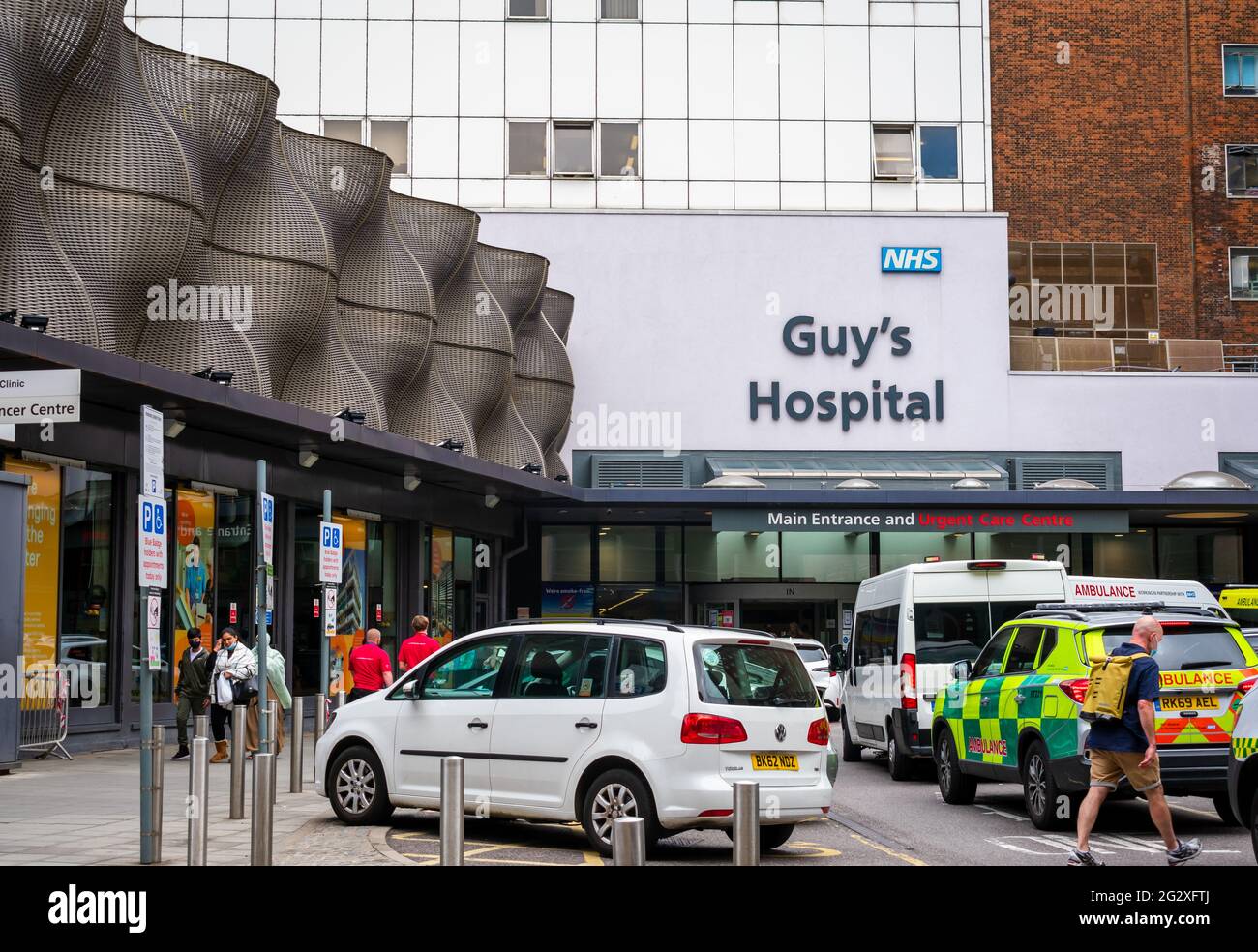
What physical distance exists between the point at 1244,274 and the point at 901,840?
4308cm

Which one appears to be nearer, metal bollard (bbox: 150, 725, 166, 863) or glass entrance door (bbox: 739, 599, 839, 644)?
metal bollard (bbox: 150, 725, 166, 863)

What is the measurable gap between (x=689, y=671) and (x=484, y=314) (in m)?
23.3

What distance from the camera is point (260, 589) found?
50.9 feet

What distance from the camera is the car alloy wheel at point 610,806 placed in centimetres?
1106

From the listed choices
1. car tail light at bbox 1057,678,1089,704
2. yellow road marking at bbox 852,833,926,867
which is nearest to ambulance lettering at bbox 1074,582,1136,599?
car tail light at bbox 1057,678,1089,704

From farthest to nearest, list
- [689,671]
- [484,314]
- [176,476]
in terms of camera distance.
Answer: [484,314]
[176,476]
[689,671]

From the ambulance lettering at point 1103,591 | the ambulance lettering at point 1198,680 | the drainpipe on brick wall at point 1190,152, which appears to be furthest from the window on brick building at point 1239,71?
the ambulance lettering at point 1198,680

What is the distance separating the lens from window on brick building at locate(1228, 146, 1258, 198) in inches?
1998

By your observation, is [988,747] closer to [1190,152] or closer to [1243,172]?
[1190,152]

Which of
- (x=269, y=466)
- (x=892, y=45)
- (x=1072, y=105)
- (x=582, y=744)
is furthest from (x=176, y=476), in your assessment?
(x=1072, y=105)

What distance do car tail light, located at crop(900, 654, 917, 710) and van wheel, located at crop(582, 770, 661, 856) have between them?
7.22m

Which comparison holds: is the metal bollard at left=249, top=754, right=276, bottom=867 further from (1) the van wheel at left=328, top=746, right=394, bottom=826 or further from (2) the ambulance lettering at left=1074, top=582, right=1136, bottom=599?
(2) the ambulance lettering at left=1074, top=582, right=1136, bottom=599

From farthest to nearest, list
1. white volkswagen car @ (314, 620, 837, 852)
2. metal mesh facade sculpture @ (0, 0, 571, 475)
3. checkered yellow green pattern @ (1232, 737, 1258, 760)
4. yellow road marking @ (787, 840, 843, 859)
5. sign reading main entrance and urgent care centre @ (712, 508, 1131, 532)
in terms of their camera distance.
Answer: sign reading main entrance and urgent care centre @ (712, 508, 1131, 532) < metal mesh facade sculpture @ (0, 0, 571, 475) < yellow road marking @ (787, 840, 843, 859) < white volkswagen car @ (314, 620, 837, 852) < checkered yellow green pattern @ (1232, 737, 1258, 760)
